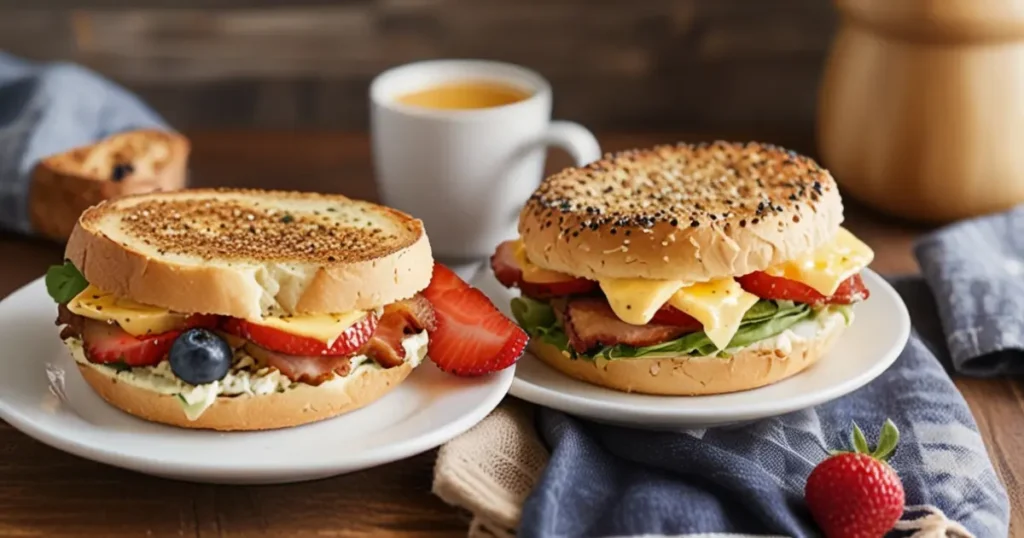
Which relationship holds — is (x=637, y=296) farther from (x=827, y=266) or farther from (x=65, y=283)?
(x=65, y=283)

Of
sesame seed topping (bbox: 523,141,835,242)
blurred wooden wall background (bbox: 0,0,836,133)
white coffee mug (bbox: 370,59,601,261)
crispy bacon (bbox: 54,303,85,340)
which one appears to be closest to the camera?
crispy bacon (bbox: 54,303,85,340)

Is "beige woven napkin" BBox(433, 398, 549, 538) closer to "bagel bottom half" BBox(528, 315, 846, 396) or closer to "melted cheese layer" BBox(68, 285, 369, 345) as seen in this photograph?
"bagel bottom half" BBox(528, 315, 846, 396)

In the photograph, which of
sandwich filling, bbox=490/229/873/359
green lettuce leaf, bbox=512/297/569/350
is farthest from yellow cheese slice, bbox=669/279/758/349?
green lettuce leaf, bbox=512/297/569/350

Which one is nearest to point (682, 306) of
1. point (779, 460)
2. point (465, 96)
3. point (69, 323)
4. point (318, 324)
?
point (779, 460)

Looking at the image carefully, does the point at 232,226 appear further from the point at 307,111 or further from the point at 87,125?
the point at 307,111

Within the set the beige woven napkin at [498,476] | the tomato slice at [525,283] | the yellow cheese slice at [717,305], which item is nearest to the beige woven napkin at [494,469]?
the beige woven napkin at [498,476]

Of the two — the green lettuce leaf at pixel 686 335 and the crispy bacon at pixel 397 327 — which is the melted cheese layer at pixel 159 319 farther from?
the green lettuce leaf at pixel 686 335

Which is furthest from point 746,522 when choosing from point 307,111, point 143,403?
point 307,111
